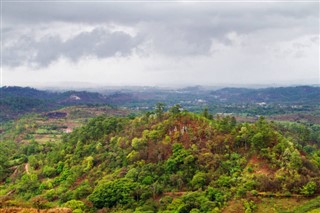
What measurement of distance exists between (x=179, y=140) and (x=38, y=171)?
67.0 feet

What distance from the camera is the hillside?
2978 cm

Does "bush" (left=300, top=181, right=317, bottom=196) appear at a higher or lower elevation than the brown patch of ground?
lower

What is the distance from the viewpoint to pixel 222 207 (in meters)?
28.7

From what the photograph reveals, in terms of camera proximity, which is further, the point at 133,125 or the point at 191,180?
the point at 133,125

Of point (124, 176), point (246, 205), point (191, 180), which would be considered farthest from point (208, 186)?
point (124, 176)

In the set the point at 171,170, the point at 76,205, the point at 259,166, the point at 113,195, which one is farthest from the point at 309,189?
the point at 76,205

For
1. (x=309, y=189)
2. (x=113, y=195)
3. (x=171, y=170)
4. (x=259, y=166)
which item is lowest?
Result: (x=113, y=195)

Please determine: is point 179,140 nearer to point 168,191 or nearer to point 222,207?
point 168,191

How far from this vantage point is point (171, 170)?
35500 millimetres

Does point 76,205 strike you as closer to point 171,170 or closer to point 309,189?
point 171,170

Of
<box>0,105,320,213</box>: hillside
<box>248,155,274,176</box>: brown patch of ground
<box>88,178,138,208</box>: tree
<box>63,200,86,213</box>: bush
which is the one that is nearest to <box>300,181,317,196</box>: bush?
<box>0,105,320,213</box>: hillside

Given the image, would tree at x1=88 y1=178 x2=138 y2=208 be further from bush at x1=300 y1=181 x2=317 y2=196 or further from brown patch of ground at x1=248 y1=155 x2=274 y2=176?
bush at x1=300 y1=181 x2=317 y2=196

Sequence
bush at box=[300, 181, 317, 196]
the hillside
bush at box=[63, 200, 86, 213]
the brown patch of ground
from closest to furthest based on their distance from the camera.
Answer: bush at box=[300, 181, 317, 196], the hillside, bush at box=[63, 200, 86, 213], the brown patch of ground

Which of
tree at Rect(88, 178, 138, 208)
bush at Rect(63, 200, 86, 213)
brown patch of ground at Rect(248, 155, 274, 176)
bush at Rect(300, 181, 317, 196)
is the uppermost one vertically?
brown patch of ground at Rect(248, 155, 274, 176)
